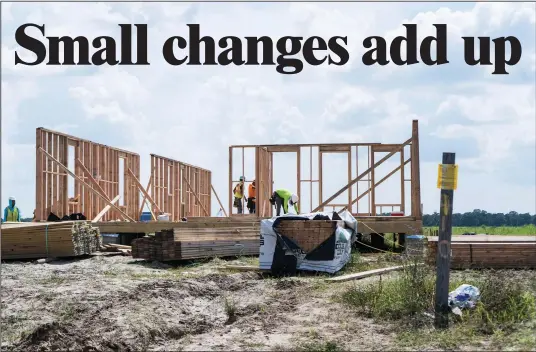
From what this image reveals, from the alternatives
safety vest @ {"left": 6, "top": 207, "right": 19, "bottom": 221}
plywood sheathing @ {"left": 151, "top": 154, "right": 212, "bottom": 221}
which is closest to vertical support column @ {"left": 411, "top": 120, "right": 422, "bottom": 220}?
plywood sheathing @ {"left": 151, "top": 154, "right": 212, "bottom": 221}

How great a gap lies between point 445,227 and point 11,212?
696 inches

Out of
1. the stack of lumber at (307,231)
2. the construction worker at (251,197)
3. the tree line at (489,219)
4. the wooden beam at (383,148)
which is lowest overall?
the tree line at (489,219)

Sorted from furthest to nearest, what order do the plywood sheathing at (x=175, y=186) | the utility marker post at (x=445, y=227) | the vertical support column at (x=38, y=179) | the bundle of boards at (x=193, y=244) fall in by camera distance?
the plywood sheathing at (x=175, y=186), the vertical support column at (x=38, y=179), the bundle of boards at (x=193, y=244), the utility marker post at (x=445, y=227)

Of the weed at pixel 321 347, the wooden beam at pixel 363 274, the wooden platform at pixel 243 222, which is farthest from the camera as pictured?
the wooden platform at pixel 243 222

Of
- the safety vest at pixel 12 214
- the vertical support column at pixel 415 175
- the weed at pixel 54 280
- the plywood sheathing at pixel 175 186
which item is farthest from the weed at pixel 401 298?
the plywood sheathing at pixel 175 186

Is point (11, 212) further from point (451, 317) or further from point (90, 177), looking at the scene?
point (451, 317)

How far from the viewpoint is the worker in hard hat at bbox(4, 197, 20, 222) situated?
2342cm

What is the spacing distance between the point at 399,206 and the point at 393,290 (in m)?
14.2

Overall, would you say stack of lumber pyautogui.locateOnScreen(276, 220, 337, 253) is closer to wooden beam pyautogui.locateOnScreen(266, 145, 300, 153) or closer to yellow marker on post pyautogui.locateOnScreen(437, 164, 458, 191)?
yellow marker on post pyautogui.locateOnScreen(437, 164, 458, 191)

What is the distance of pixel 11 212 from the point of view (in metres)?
23.4

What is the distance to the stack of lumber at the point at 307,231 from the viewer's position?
14.2 metres

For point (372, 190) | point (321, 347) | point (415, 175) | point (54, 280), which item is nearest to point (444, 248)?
point (321, 347)

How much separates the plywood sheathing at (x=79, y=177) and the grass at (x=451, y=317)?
13.4m

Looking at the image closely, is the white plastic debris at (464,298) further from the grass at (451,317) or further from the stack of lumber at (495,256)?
the stack of lumber at (495,256)
